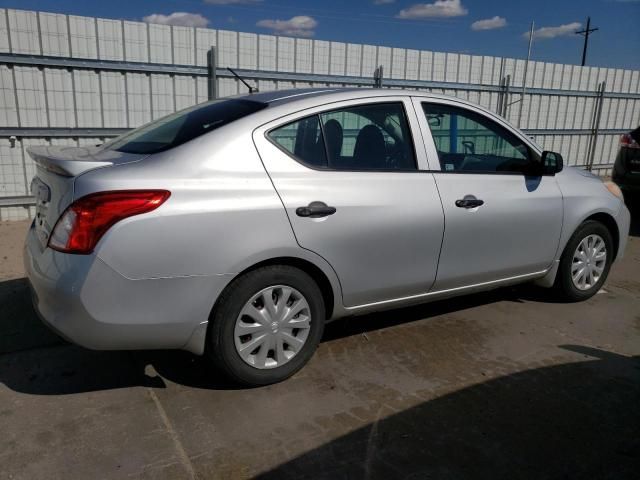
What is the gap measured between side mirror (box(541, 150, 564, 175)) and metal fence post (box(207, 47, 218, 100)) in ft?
16.0

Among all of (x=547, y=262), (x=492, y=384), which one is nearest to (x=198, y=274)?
(x=492, y=384)

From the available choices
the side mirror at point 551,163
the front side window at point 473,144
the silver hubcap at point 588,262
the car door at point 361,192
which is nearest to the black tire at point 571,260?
the silver hubcap at point 588,262

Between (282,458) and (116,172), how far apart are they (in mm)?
1546

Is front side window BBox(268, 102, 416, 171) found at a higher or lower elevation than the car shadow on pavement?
higher

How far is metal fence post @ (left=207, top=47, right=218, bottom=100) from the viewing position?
7.56m

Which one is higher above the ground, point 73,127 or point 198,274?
point 73,127

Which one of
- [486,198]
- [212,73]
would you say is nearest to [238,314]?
[486,198]

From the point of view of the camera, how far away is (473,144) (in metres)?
4.14

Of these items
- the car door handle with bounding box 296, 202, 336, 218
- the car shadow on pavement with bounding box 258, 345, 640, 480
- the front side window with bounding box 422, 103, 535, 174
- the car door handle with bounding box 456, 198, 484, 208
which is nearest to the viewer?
the car shadow on pavement with bounding box 258, 345, 640, 480

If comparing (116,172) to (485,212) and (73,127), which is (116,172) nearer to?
(485,212)

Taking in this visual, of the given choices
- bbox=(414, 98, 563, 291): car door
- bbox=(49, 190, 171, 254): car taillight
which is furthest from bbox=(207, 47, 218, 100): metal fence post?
bbox=(49, 190, 171, 254): car taillight

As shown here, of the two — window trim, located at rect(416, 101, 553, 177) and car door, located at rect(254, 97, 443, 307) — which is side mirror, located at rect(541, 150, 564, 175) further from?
car door, located at rect(254, 97, 443, 307)

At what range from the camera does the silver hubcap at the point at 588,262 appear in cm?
458

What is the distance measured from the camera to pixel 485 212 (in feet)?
12.4
